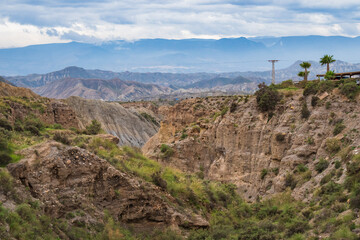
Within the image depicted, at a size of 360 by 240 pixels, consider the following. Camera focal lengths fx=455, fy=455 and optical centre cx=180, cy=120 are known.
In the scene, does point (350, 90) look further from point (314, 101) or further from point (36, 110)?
point (36, 110)

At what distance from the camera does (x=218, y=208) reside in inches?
1025

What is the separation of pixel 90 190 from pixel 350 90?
77.8 feet

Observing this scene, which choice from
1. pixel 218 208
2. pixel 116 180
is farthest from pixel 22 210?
pixel 218 208

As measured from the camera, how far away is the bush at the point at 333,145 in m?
30.8

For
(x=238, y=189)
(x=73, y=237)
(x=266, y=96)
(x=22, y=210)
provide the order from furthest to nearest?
(x=266, y=96)
(x=238, y=189)
(x=73, y=237)
(x=22, y=210)

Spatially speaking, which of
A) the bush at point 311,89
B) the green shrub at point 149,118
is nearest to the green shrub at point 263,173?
the bush at point 311,89

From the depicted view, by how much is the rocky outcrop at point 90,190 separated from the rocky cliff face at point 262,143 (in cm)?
1115

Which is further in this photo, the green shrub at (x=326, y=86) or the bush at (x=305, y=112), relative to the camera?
the green shrub at (x=326, y=86)

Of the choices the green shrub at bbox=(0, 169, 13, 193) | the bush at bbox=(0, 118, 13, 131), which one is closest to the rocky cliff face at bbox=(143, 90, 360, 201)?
the bush at bbox=(0, 118, 13, 131)

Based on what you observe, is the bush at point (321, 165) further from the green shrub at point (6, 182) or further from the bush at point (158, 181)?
the green shrub at point (6, 182)

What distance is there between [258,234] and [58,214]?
9.56 m

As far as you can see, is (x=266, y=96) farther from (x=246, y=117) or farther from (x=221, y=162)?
(x=221, y=162)

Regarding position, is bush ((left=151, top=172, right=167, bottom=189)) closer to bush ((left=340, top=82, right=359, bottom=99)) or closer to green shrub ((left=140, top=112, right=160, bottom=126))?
bush ((left=340, top=82, right=359, bottom=99))

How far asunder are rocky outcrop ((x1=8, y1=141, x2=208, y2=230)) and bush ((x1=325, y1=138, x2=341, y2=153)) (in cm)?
1289
